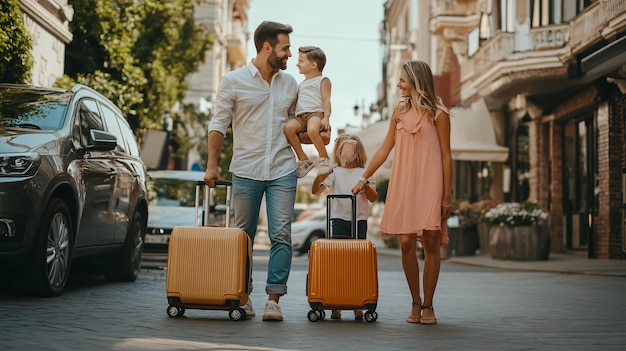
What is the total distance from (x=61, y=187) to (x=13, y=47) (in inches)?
217

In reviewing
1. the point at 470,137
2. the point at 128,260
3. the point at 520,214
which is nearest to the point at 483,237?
the point at 520,214

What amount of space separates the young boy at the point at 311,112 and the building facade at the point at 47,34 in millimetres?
8824

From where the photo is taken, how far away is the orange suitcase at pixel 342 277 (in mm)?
7617

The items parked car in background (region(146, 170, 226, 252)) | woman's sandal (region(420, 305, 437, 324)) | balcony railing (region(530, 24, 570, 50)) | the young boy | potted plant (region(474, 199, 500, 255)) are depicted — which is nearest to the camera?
the young boy

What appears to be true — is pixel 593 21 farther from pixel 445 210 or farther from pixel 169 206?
pixel 445 210

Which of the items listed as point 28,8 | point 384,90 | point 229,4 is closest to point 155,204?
point 28,8

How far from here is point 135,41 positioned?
24656mm

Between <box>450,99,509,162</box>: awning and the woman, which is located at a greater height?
<box>450,99,509,162</box>: awning

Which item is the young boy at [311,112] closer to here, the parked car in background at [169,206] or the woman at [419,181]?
the woman at [419,181]

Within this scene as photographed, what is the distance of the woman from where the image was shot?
26.1ft

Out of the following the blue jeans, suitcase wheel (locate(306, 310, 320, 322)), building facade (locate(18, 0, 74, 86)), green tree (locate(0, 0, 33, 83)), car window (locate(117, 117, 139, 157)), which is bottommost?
suitcase wheel (locate(306, 310, 320, 322))

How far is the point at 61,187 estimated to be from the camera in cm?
902

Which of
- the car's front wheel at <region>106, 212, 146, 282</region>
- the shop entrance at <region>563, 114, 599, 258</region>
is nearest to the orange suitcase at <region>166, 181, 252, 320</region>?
the car's front wheel at <region>106, 212, 146, 282</region>

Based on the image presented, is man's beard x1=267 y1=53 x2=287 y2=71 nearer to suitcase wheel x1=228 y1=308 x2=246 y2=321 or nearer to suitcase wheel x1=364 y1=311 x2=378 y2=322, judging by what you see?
suitcase wheel x1=228 y1=308 x2=246 y2=321
